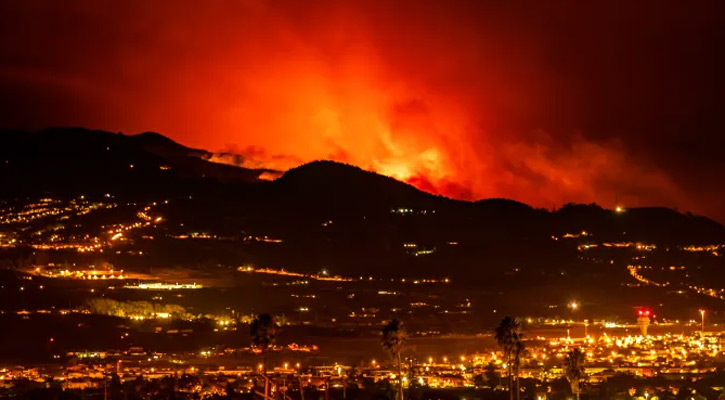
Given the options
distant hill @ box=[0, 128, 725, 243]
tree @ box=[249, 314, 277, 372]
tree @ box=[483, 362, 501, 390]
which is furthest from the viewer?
distant hill @ box=[0, 128, 725, 243]

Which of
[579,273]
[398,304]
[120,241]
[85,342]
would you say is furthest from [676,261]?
[85,342]

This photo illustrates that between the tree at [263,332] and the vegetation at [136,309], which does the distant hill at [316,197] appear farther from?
the tree at [263,332]

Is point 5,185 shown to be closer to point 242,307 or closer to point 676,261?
point 242,307

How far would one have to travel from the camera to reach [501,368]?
7544 centimetres

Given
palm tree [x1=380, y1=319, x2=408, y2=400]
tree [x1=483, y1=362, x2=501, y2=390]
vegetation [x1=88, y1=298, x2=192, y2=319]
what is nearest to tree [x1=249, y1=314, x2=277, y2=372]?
palm tree [x1=380, y1=319, x2=408, y2=400]

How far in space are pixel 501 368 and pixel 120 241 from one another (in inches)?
2370

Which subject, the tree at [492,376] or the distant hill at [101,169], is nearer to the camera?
the tree at [492,376]

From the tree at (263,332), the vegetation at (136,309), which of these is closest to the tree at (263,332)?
the tree at (263,332)

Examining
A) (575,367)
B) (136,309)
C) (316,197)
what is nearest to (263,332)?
(575,367)

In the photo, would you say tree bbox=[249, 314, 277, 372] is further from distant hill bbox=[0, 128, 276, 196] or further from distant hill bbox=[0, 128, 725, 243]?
distant hill bbox=[0, 128, 276, 196]

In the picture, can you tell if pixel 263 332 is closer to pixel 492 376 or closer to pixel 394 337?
pixel 394 337

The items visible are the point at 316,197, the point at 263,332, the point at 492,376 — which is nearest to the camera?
the point at 263,332

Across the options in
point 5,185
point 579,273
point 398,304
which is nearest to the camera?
point 398,304

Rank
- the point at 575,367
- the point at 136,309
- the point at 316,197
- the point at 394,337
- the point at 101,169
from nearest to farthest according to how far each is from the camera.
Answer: the point at 394,337
the point at 575,367
the point at 136,309
the point at 316,197
the point at 101,169
